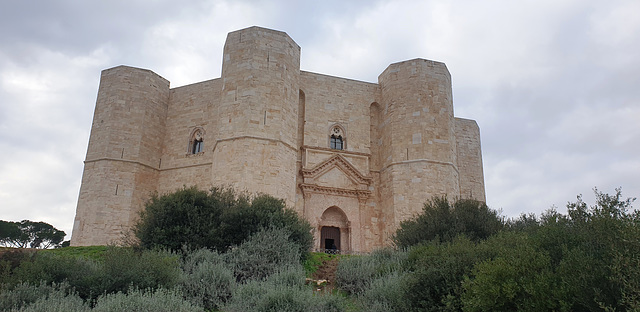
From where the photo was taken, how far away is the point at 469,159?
71.4 feet

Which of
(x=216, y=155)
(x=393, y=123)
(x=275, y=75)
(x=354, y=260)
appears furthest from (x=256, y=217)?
(x=393, y=123)

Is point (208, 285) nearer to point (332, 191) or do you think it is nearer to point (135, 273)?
point (135, 273)

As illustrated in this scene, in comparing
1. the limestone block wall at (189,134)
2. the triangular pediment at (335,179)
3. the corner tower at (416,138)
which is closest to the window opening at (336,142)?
the triangular pediment at (335,179)

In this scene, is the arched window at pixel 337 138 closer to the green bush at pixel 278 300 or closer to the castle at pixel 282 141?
the castle at pixel 282 141

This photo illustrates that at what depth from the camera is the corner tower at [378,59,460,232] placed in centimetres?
1702

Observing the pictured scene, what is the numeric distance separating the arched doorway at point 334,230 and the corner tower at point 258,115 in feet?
6.72

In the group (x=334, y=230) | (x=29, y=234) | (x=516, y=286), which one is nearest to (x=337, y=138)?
(x=334, y=230)

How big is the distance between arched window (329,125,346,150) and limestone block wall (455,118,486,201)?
20.0ft

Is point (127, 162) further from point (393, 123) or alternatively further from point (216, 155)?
point (393, 123)

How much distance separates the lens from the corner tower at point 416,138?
17016 mm

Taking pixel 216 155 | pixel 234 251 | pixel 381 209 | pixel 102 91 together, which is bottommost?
pixel 234 251

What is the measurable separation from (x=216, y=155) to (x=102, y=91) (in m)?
6.32

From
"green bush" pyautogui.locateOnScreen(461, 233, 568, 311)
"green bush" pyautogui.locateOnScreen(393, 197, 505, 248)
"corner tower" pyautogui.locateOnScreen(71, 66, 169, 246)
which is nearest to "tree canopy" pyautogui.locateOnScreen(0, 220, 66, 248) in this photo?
"corner tower" pyautogui.locateOnScreen(71, 66, 169, 246)

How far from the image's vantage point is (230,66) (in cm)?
1688
